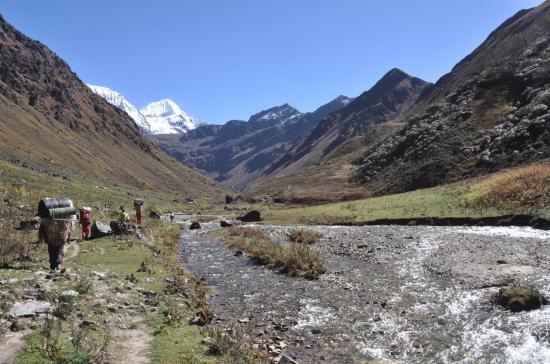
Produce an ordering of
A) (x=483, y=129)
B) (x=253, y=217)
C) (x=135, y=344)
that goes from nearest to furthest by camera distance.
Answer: (x=135, y=344) → (x=253, y=217) → (x=483, y=129)

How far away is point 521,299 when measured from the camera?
18797mm

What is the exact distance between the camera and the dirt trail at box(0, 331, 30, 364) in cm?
1154

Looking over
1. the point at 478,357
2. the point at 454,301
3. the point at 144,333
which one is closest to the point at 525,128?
the point at 454,301

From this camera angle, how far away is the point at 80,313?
15.6 metres

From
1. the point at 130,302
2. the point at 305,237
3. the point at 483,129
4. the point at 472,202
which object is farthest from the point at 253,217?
the point at 130,302

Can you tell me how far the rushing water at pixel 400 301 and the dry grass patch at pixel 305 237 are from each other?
633cm

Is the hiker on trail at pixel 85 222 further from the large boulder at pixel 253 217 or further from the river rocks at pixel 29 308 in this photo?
the large boulder at pixel 253 217

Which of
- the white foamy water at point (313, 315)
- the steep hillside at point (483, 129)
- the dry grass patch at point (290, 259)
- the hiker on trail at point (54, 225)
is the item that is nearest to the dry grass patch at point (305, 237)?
the dry grass patch at point (290, 259)

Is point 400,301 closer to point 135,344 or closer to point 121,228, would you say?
point 135,344

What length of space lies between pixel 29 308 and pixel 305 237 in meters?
32.9

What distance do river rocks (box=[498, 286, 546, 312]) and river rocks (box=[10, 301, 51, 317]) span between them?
691 inches

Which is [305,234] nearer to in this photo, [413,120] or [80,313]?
[80,313]

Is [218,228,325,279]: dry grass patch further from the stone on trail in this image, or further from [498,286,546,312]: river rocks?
the stone on trail

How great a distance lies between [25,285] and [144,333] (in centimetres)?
535
